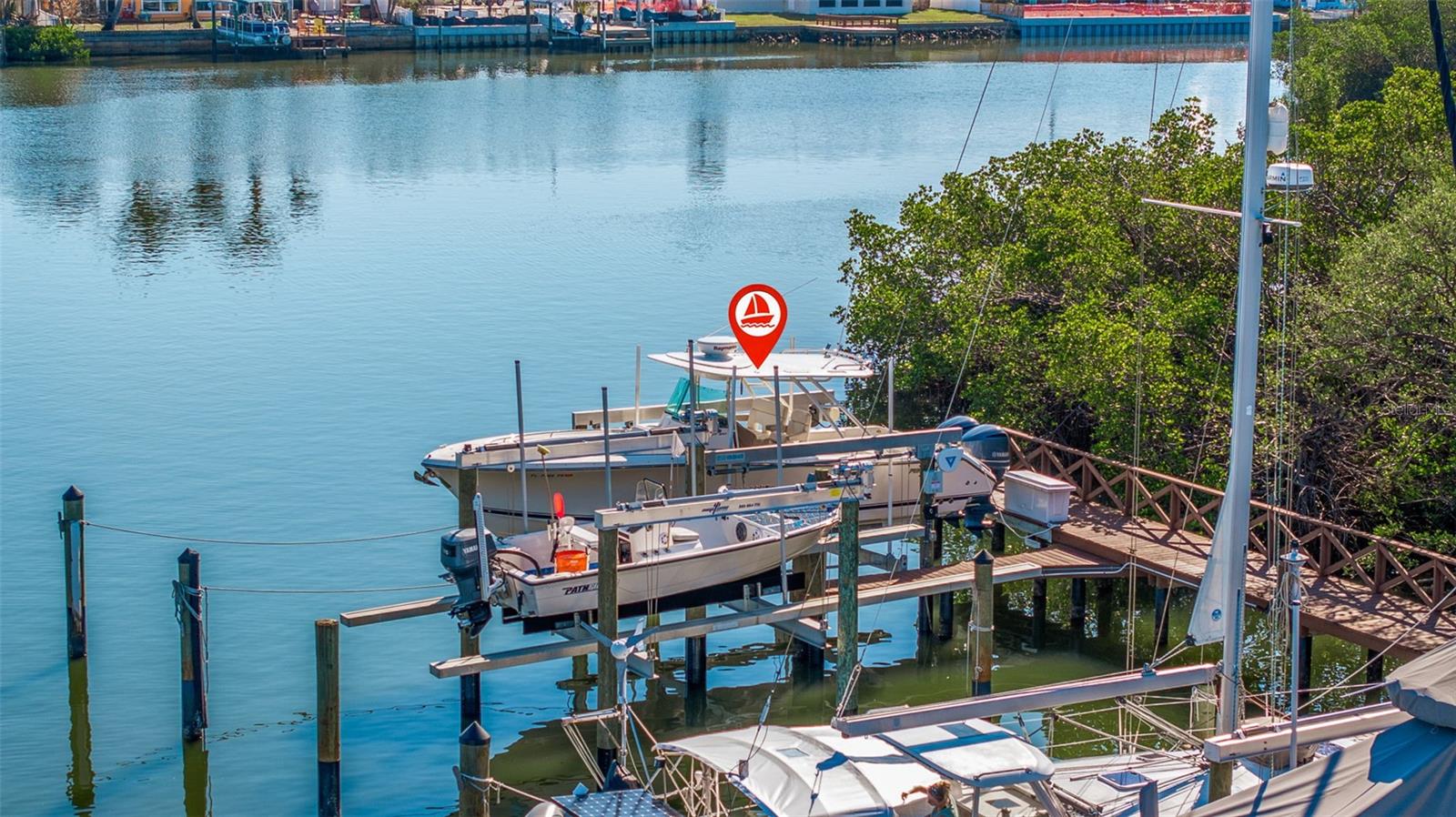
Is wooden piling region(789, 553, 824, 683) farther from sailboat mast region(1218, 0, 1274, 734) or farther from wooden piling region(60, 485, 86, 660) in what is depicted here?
wooden piling region(60, 485, 86, 660)

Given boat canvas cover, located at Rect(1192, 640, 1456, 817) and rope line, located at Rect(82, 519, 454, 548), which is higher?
boat canvas cover, located at Rect(1192, 640, 1456, 817)

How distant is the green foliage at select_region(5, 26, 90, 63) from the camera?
121250 mm

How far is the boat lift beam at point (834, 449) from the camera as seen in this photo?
2891cm

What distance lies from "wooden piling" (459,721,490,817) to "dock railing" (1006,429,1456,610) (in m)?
10.5

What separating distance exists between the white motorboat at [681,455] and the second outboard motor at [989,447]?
0.02 meters

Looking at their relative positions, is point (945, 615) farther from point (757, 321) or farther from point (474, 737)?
point (474, 737)

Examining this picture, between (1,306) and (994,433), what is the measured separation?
38.3m

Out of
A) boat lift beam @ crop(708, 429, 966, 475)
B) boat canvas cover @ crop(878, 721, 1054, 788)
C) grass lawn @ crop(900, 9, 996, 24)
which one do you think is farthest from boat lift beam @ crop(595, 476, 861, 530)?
grass lawn @ crop(900, 9, 996, 24)

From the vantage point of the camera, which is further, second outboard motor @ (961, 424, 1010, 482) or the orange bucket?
second outboard motor @ (961, 424, 1010, 482)

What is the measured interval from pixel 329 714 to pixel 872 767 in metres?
7.38

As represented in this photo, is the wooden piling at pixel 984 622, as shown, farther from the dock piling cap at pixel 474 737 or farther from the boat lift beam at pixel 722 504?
the dock piling cap at pixel 474 737

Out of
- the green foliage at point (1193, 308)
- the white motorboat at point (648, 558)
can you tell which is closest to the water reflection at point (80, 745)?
the white motorboat at point (648, 558)

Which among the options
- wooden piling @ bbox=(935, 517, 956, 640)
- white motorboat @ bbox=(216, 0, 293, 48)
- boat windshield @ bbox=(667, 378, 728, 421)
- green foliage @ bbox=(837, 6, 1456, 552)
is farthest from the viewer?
white motorboat @ bbox=(216, 0, 293, 48)

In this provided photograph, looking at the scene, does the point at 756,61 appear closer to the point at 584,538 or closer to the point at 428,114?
the point at 428,114
